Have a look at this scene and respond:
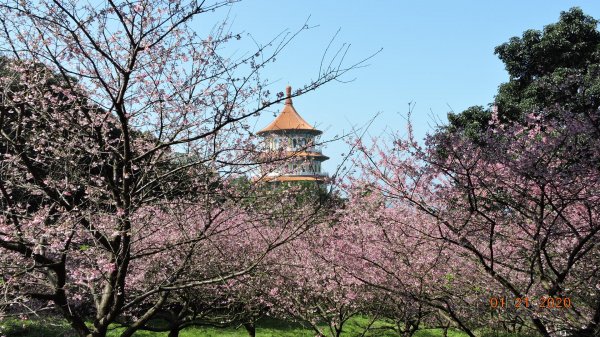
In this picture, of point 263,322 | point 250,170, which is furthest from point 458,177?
point 263,322

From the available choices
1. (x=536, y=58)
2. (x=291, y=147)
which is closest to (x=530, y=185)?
(x=291, y=147)

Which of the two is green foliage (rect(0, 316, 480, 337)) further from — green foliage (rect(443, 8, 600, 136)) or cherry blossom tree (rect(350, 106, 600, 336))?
cherry blossom tree (rect(350, 106, 600, 336))

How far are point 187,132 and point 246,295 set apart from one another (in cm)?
545

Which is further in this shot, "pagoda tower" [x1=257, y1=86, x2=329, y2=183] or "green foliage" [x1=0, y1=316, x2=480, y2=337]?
"green foliage" [x1=0, y1=316, x2=480, y2=337]

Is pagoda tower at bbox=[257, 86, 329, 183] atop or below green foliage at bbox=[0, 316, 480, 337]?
atop

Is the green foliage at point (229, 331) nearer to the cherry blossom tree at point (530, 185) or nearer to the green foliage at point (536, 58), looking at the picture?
the green foliage at point (536, 58)

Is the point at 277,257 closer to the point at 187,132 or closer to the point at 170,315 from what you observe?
the point at 170,315

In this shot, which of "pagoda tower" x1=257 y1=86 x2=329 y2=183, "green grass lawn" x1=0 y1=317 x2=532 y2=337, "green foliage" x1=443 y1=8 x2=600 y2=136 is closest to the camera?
"pagoda tower" x1=257 y1=86 x2=329 y2=183

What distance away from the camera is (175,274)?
5523 mm
